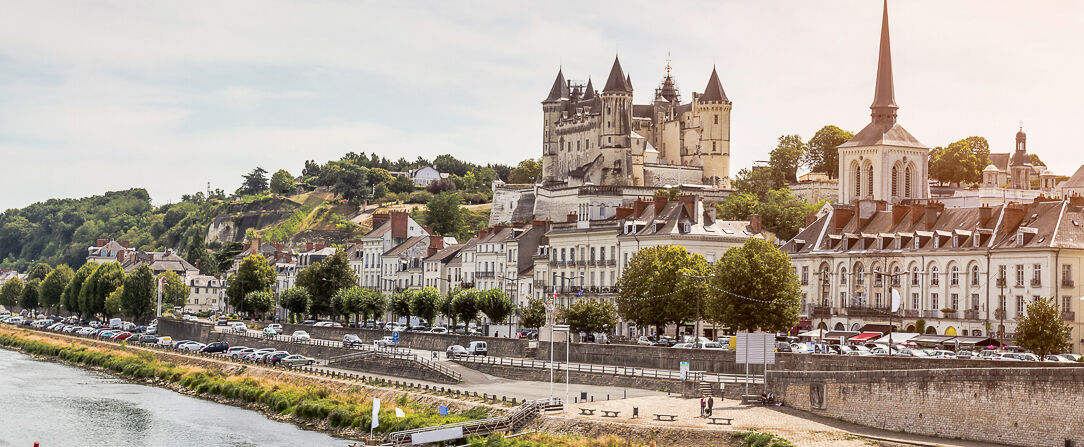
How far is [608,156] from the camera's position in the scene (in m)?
133

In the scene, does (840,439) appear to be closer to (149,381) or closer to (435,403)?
(435,403)

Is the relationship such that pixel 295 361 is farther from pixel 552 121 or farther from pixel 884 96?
pixel 552 121

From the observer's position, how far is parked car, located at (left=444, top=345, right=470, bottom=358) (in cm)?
6527

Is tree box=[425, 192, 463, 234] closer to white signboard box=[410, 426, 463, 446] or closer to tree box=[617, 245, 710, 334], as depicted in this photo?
tree box=[617, 245, 710, 334]

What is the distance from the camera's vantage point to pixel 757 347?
4603 cm

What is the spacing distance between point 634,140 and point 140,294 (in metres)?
53.2

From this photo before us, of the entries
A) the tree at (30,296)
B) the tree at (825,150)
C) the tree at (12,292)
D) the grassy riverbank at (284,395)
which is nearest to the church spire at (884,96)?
the tree at (825,150)

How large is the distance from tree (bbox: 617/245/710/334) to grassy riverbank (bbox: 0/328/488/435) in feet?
54.2

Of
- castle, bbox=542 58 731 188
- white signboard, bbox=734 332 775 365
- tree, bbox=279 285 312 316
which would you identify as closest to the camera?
white signboard, bbox=734 332 775 365

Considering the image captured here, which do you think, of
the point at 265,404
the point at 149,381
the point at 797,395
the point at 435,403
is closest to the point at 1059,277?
the point at 797,395

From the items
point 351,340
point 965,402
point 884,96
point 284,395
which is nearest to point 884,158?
point 884,96

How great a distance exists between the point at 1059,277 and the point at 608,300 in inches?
1068

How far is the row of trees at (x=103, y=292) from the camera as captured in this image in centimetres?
10619

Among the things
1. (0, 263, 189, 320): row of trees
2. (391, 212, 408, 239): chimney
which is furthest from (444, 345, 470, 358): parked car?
(0, 263, 189, 320): row of trees
